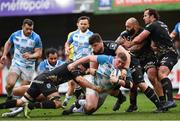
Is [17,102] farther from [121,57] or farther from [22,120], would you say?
[121,57]

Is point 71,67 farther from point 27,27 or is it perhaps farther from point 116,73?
point 27,27

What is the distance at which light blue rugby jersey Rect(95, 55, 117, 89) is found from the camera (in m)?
13.1

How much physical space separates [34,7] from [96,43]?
44.3 ft

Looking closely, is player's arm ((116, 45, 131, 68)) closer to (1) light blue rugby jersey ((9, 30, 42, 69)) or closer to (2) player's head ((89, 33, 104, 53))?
(2) player's head ((89, 33, 104, 53))

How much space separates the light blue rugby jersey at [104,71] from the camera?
1315 cm

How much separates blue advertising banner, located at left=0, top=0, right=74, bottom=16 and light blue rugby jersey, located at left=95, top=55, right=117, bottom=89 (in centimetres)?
1285

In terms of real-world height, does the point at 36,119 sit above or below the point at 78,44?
below

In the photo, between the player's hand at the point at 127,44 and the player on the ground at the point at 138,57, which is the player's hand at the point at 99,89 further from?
the player's hand at the point at 127,44

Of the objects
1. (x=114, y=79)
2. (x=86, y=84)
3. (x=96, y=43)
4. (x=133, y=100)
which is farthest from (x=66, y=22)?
(x=114, y=79)

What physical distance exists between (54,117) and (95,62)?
4.35ft

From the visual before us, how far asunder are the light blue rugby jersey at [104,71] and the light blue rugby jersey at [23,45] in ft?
7.71

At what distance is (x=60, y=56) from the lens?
84.6ft

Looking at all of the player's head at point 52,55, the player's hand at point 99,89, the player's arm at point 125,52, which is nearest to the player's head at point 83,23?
the player's head at point 52,55

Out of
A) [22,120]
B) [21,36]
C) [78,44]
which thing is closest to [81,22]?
[78,44]
